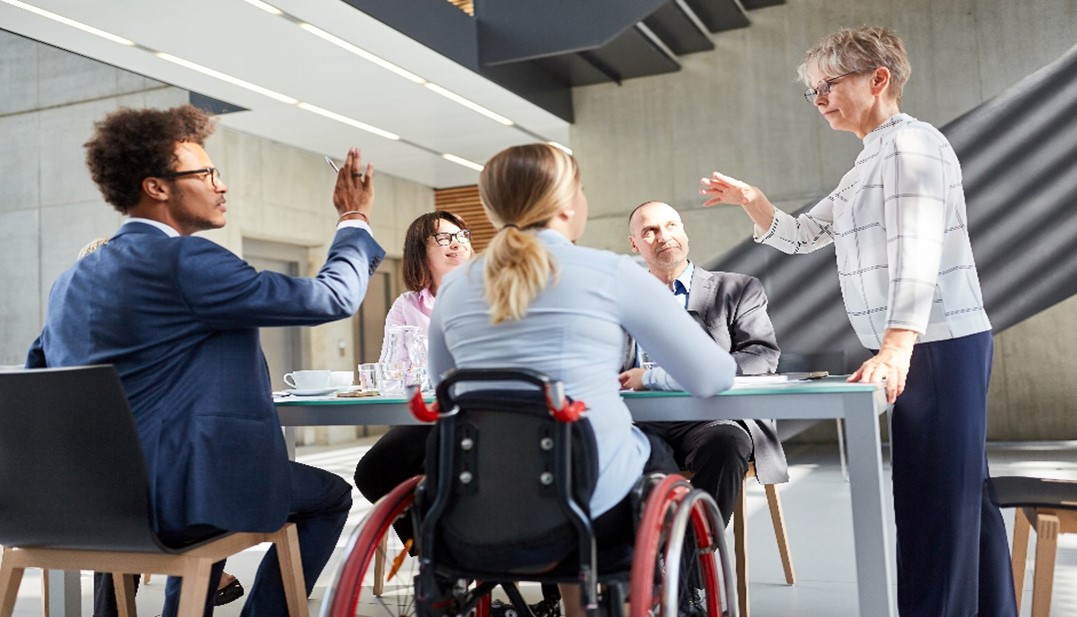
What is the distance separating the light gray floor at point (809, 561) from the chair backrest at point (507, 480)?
59.4 inches

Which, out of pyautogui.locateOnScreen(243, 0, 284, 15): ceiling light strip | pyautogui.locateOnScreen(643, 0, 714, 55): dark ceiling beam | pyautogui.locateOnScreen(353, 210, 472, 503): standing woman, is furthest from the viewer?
pyautogui.locateOnScreen(643, 0, 714, 55): dark ceiling beam

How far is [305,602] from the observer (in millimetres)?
2039

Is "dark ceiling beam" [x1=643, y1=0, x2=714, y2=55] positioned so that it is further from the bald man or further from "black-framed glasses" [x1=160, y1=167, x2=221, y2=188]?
"black-framed glasses" [x1=160, y1=167, x2=221, y2=188]

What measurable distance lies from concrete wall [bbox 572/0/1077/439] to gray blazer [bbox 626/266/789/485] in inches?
170

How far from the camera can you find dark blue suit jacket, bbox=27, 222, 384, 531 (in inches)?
72.1

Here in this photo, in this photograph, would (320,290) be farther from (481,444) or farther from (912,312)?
(912,312)

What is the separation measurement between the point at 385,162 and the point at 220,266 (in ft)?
25.4

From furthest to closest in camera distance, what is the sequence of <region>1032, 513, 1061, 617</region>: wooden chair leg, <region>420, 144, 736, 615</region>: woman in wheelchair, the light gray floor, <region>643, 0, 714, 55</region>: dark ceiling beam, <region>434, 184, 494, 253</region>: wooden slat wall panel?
<region>434, 184, 494, 253</region>: wooden slat wall panel < <region>643, 0, 714, 55</region>: dark ceiling beam < the light gray floor < <region>1032, 513, 1061, 617</region>: wooden chair leg < <region>420, 144, 736, 615</region>: woman in wheelchair

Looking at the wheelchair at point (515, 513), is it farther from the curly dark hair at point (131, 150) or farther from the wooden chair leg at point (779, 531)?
the wooden chair leg at point (779, 531)

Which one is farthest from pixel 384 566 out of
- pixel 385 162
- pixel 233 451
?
pixel 385 162

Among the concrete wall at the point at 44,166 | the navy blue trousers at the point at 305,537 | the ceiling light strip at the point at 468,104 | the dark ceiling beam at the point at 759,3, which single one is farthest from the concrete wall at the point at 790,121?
the navy blue trousers at the point at 305,537

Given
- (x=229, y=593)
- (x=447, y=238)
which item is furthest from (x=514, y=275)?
(x=229, y=593)

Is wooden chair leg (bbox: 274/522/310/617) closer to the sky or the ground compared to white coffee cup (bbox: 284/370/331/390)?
closer to the ground

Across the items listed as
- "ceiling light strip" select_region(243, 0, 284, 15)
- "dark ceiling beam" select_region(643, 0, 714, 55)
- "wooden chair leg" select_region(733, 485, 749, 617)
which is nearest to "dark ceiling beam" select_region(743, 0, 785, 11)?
"dark ceiling beam" select_region(643, 0, 714, 55)
